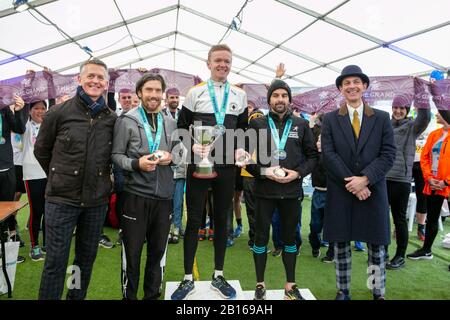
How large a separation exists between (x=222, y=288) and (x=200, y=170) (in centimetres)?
107

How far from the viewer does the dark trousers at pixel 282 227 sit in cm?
271

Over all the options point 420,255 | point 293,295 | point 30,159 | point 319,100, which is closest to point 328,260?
point 420,255

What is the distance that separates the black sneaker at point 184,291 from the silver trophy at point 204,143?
97 centimetres

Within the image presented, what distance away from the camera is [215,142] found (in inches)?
103

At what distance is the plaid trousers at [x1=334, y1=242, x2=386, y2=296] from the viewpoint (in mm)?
2725

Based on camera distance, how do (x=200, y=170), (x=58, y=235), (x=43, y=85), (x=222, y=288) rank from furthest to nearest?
1. (x=43, y=85)
2. (x=222, y=288)
3. (x=200, y=170)
4. (x=58, y=235)

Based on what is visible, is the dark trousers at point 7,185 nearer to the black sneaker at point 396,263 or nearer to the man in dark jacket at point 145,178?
the man in dark jacket at point 145,178

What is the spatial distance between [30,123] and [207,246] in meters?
2.86

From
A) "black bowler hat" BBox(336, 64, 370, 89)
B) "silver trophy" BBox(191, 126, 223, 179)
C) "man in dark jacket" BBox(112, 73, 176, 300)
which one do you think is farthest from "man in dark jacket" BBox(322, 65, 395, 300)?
"man in dark jacket" BBox(112, 73, 176, 300)

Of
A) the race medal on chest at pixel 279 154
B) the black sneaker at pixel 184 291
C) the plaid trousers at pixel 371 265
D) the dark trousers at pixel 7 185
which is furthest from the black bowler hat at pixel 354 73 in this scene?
the dark trousers at pixel 7 185

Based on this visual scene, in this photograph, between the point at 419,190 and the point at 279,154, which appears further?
the point at 419,190

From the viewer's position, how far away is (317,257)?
13.9 feet

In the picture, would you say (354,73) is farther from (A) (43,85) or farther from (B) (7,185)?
(A) (43,85)

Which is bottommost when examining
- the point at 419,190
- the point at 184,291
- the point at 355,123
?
the point at 184,291
